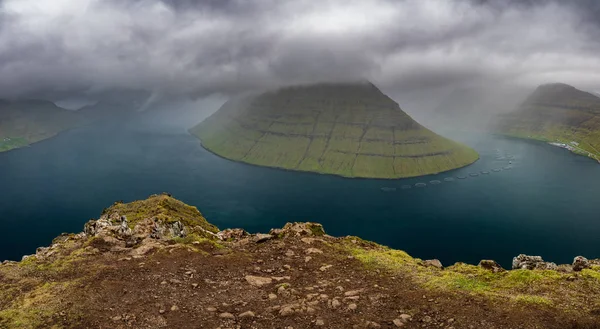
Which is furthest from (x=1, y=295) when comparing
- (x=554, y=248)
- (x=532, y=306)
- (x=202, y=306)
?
(x=554, y=248)

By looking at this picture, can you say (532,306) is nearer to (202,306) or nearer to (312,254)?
(312,254)

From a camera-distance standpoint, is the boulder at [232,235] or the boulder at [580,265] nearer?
the boulder at [580,265]

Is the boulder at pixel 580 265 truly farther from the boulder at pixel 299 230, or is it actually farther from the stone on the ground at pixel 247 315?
the stone on the ground at pixel 247 315

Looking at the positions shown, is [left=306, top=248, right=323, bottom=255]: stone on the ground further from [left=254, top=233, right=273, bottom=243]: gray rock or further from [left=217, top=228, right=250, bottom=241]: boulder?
[left=217, top=228, right=250, bottom=241]: boulder

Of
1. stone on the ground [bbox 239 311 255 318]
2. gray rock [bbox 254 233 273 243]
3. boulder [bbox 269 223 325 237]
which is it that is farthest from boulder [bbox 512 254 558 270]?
stone on the ground [bbox 239 311 255 318]

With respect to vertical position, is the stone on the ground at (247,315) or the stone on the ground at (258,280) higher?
the stone on the ground at (247,315)

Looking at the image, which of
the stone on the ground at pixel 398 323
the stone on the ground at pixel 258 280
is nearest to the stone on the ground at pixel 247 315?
the stone on the ground at pixel 258 280

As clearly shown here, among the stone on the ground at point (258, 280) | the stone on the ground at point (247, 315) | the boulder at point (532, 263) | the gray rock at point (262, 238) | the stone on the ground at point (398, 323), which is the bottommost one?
the boulder at point (532, 263)

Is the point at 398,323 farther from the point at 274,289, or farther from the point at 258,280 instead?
the point at 258,280
